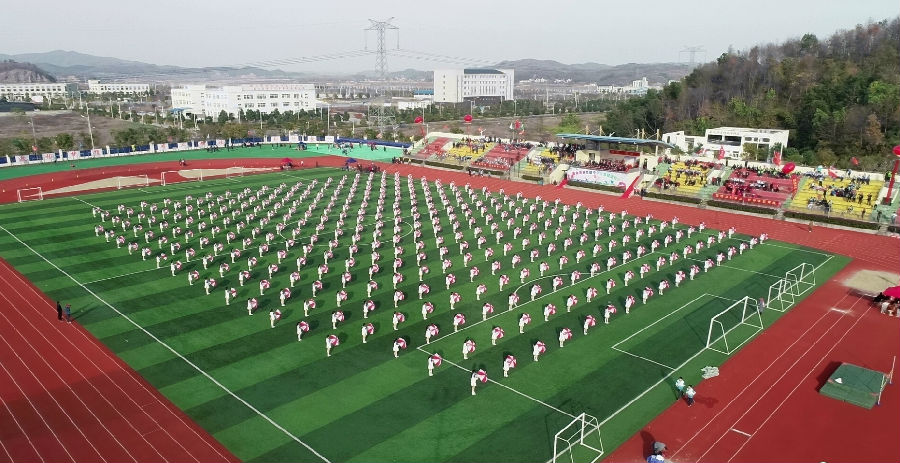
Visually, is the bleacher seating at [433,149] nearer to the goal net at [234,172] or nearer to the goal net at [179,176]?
the goal net at [234,172]

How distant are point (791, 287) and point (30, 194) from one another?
68.6 meters

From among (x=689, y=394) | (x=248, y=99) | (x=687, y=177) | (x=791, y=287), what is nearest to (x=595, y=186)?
(x=687, y=177)

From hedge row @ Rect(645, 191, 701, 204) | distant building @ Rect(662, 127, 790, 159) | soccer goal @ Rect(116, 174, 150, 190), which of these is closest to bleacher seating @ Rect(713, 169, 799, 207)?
hedge row @ Rect(645, 191, 701, 204)

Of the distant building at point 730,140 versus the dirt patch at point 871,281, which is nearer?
the dirt patch at point 871,281

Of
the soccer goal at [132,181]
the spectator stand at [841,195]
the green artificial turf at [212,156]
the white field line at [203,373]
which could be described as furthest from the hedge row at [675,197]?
the soccer goal at [132,181]

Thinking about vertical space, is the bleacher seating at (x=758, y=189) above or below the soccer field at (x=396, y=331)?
above

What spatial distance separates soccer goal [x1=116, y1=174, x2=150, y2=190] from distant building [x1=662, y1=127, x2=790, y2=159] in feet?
214

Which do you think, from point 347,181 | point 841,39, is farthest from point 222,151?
point 841,39

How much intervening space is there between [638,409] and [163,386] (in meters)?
18.1

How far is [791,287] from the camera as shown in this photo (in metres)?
35.8

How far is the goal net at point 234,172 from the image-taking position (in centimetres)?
7597

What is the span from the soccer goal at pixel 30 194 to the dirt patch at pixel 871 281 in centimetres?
6912

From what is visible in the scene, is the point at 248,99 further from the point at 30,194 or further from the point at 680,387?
the point at 680,387

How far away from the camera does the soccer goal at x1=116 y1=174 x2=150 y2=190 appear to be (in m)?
67.9
